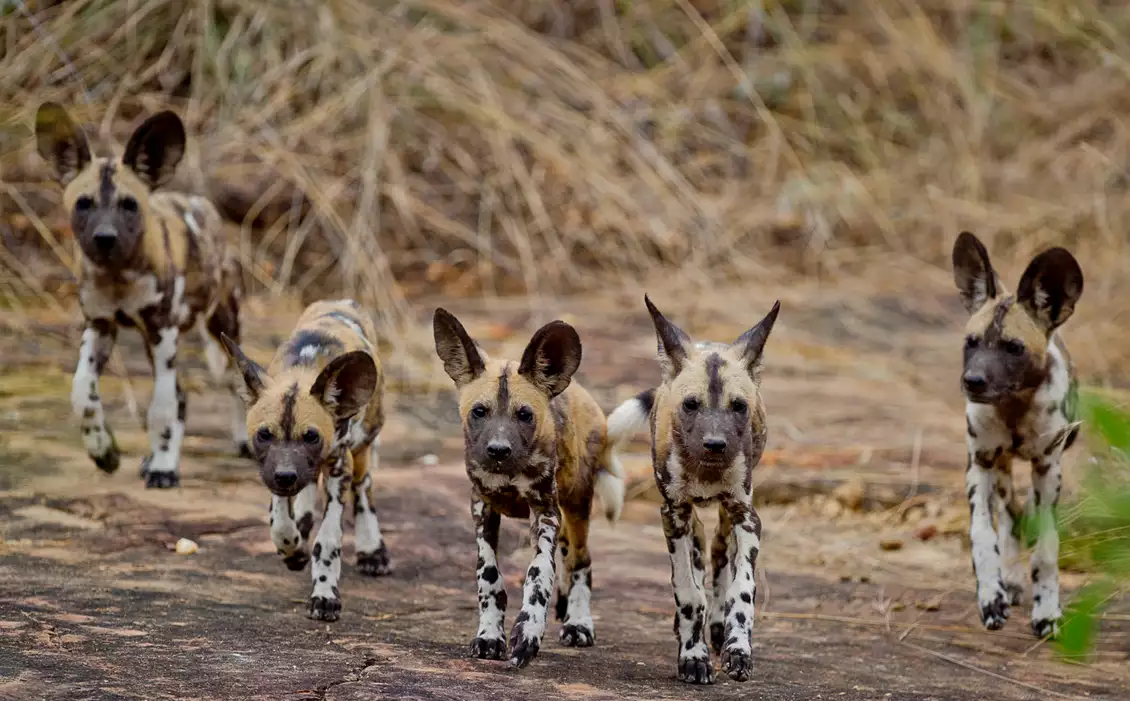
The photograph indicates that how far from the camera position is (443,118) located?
36.2 ft

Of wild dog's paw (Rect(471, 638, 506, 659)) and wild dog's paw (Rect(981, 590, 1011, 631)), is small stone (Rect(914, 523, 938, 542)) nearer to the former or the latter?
wild dog's paw (Rect(981, 590, 1011, 631))

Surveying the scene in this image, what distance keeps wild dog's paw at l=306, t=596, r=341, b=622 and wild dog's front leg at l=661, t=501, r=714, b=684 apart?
1.11 metres

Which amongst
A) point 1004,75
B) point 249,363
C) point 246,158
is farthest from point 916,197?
point 249,363

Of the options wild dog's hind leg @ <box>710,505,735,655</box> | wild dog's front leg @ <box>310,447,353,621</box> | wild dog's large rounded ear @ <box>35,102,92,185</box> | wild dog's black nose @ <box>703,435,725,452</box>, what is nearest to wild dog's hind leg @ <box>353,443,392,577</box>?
wild dog's front leg @ <box>310,447,353,621</box>

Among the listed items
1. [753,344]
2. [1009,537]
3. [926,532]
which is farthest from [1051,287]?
[926,532]

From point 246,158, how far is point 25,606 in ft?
20.2

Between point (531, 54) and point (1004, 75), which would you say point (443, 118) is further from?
point (1004, 75)

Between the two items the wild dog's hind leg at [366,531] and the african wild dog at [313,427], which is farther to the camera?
the wild dog's hind leg at [366,531]

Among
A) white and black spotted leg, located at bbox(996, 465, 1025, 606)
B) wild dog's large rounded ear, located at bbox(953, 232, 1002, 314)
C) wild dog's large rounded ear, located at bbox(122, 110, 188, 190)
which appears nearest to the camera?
wild dog's large rounded ear, located at bbox(953, 232, 1002, 314)

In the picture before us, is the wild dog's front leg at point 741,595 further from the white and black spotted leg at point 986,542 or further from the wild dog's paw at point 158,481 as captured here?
the wild dog's paw at point 158,481

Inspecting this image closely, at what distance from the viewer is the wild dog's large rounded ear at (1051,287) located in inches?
211

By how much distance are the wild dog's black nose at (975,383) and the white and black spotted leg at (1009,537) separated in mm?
683

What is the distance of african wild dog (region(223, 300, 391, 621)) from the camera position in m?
4.88

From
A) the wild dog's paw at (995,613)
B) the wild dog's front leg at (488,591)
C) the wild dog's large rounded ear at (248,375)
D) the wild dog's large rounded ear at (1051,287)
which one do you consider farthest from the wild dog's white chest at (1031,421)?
the wild dog's large rounded ear at (248,375)
